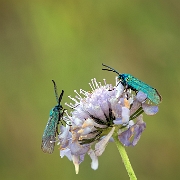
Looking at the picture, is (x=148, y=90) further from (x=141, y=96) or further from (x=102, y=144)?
(x=102, y=144)

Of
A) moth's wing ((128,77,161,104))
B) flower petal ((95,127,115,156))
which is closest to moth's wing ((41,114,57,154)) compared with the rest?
flower petal ((95,127,115,156))

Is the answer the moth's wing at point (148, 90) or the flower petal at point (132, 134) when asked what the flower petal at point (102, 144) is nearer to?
the flower petal at point (132, 134)

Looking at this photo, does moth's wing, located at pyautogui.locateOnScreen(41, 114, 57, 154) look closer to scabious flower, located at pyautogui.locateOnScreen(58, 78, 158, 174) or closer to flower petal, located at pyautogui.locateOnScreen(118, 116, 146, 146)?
scabious flower, located at pyautogui.locateOnScreen(58, 78, 158, 174)

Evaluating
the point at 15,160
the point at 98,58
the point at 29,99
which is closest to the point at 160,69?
the point at 98,58

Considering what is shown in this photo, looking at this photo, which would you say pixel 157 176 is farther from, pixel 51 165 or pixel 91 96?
pixel 91 96

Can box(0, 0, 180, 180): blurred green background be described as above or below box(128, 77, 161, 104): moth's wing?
above

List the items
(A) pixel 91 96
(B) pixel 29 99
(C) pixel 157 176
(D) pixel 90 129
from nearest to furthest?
(D) pixel 90 129
(A) pixel 91 96
(C) pixel 157 176
(B) pixel 29 99
